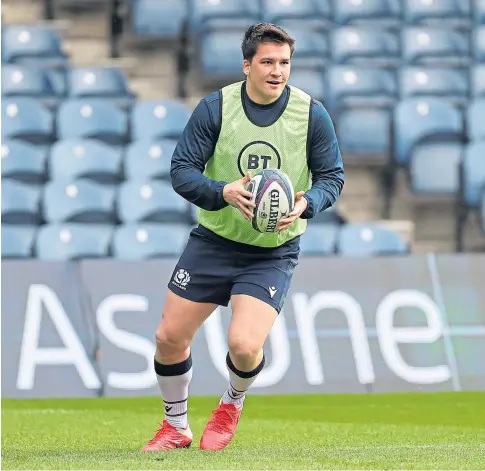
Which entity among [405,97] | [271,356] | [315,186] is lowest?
[271,356]

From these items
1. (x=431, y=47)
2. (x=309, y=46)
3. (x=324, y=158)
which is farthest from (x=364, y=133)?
(x=324, y=158)

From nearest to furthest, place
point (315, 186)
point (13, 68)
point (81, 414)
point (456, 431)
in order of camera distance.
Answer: point (315, 186) < point (456, 431) < point (81, 414) < point (13, 68)

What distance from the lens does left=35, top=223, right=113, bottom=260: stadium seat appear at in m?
11.2

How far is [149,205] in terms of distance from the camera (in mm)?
11812

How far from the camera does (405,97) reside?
46.1 feet

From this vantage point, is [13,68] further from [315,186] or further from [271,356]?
[315,186]

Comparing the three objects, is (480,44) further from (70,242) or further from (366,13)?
(70,242)

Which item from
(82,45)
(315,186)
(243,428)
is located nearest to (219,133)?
(315,186)

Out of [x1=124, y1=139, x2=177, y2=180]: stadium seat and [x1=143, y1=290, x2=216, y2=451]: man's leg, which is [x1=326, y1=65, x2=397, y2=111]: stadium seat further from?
[x1=143, y1=290, x2=216, y2=451]: man's leg

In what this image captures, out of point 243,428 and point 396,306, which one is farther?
point 396,306

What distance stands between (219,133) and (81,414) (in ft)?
11.5

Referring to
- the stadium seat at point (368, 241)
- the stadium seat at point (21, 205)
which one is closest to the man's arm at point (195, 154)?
the stadium seat at point (368, 241)

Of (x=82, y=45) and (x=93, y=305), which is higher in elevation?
(x=82, y=45)

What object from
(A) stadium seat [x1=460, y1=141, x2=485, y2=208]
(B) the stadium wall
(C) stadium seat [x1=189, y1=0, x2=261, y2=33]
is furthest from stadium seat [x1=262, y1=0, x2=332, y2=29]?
(B) the stadium wall
